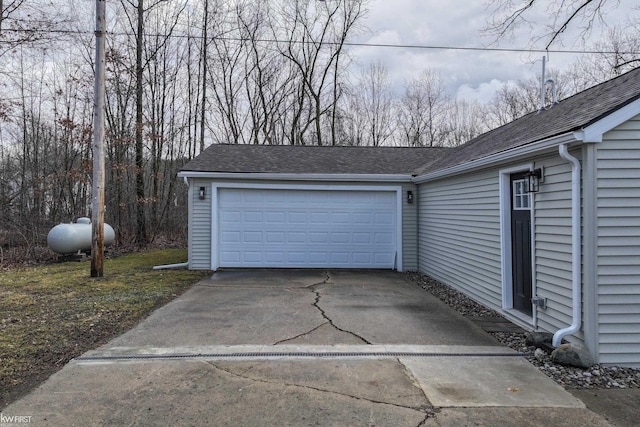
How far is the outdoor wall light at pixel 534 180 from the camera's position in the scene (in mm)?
4801

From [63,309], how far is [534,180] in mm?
6893

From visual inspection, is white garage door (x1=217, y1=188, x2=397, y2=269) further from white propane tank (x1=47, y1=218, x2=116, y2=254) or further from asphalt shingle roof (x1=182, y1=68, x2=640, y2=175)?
white propane tank (x1=47, y1=218, x2=116, y2=254)

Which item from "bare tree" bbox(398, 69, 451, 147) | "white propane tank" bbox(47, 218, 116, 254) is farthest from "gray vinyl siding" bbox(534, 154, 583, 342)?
"bare tree" bbox(398, 69, 451, 147)

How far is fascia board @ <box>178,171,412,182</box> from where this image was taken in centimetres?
938

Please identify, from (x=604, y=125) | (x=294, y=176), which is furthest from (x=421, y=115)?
(x=604, y=125)

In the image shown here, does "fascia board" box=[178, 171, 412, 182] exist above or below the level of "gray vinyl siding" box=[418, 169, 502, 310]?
above

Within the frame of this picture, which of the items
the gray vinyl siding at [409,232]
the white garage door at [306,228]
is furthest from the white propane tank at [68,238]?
the gray vinyl siding at [409,232]

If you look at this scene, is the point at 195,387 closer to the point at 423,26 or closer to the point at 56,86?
the point at 423,26

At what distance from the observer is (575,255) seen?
4.07m

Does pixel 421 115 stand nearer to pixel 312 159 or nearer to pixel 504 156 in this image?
pixel 312 159

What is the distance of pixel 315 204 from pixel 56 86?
1180 centimetres

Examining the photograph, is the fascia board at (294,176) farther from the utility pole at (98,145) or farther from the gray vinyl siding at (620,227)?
the gray vinyl siding at (620,227)

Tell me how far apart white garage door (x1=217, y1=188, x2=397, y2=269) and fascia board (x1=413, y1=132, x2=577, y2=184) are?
2.03m

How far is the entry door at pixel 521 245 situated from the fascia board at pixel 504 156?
0.41 m
